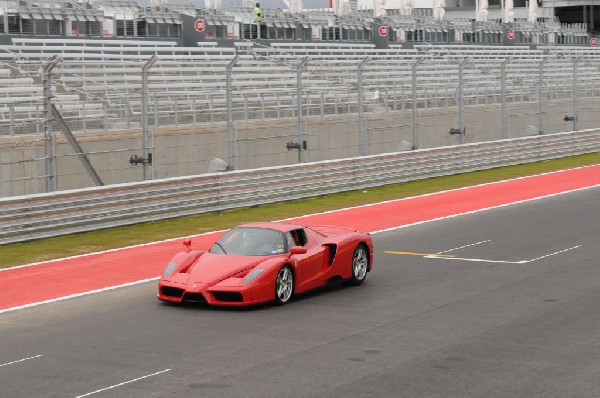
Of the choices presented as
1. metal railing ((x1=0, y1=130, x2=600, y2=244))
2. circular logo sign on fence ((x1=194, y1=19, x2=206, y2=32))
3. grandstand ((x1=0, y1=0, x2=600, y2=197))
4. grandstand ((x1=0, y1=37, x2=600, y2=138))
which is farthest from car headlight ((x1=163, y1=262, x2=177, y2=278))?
circular logo sign on fence ((x1=194, y1=19, x2=206, y2=32))

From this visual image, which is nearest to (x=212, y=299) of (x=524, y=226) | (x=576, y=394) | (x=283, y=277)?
(x=283, y=277)

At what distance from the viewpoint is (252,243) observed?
1516cm

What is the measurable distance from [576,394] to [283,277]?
538 cm

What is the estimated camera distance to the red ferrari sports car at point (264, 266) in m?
14.3

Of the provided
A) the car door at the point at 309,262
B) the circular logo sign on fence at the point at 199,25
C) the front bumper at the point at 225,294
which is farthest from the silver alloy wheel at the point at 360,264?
the circular logo sign on fence at the point at 199,25

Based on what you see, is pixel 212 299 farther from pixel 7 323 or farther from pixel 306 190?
pixel 306 190

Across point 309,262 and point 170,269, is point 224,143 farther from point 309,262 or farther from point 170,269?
point 170,269

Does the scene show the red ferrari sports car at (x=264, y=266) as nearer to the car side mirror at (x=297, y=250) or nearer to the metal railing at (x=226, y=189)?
the car side mirror at (x=297, y=250)

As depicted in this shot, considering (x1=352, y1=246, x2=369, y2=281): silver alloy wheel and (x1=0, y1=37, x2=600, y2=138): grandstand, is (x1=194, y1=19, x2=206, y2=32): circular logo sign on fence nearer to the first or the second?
(x1=0, y1=37, x2=600, y2=138): grandstand

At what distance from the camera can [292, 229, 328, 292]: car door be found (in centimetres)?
1503

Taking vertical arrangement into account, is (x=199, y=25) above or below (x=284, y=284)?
above

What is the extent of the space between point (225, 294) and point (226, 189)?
11.5m

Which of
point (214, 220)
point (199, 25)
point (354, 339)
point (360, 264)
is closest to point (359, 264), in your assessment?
point (360, 264)

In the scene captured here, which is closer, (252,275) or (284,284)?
(252,275)
